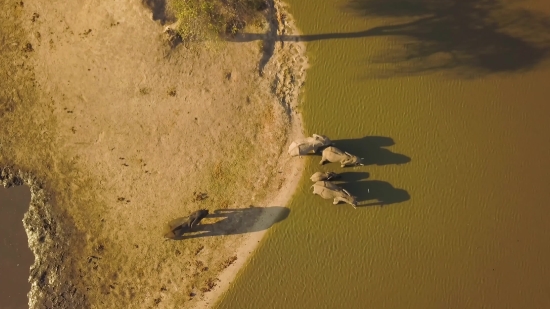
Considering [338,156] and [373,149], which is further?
A: [373,149]

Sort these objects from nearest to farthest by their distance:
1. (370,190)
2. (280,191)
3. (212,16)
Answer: (212,16) < (280,191) < (370,190)

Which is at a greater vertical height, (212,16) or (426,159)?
(212,16)

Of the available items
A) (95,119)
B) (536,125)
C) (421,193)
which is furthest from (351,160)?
(95,119)

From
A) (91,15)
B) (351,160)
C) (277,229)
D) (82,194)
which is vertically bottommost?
(277,229)

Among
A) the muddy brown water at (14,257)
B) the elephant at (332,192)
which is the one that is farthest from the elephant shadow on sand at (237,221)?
the muddy brown water at (14,257)

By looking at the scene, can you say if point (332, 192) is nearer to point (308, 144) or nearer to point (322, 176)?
point (322, 176)

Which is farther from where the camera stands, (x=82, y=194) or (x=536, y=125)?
(x=536, y=125)

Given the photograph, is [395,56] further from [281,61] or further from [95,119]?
[95,119]

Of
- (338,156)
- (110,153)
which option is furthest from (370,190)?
(110,153)
